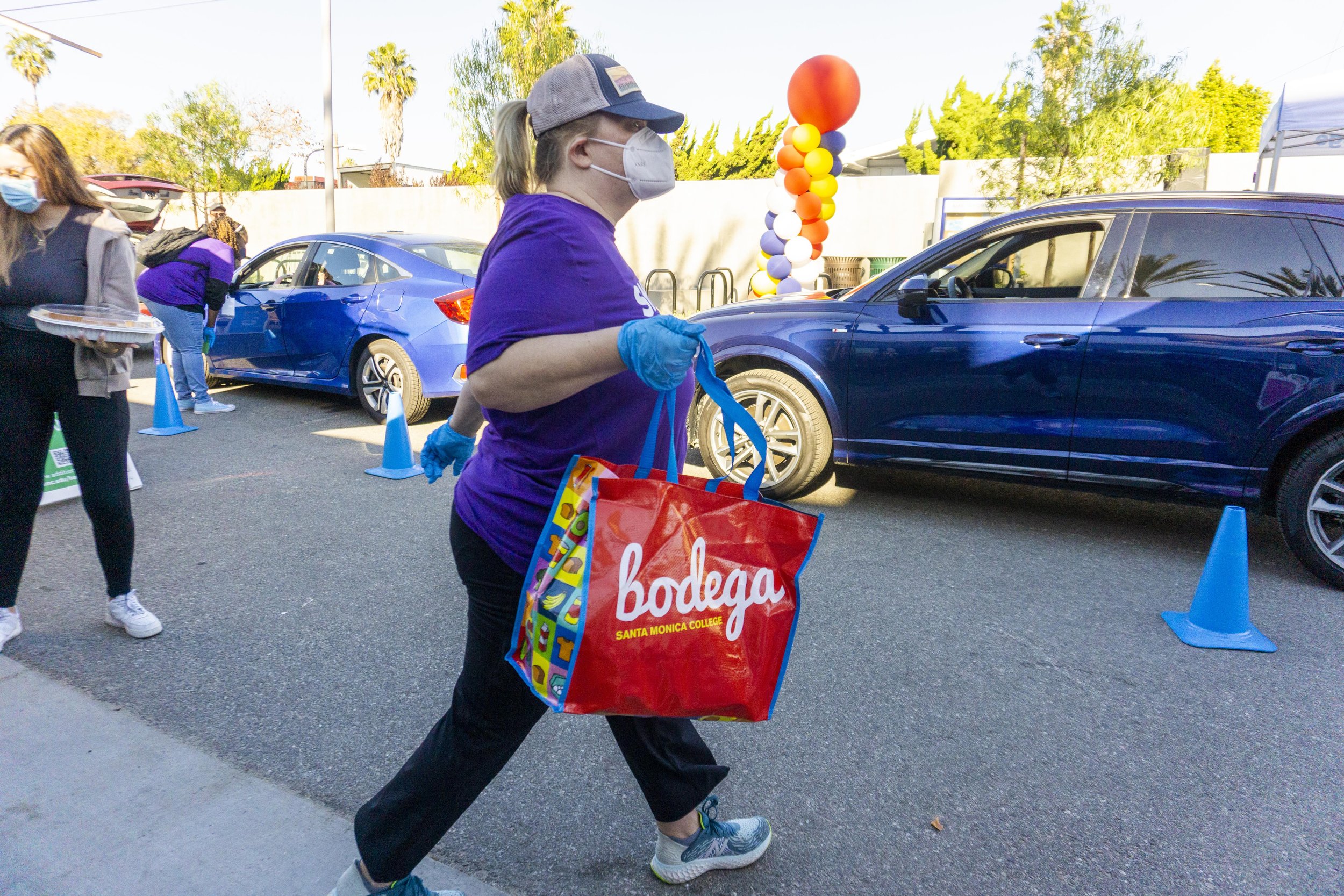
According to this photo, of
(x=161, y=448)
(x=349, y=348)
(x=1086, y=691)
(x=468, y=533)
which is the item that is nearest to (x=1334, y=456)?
(x=1086, y=691)

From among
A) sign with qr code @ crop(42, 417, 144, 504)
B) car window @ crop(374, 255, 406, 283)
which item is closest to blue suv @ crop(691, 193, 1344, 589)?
car window @ crop(374, 255, 406, 283)

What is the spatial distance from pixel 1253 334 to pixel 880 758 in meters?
3.00

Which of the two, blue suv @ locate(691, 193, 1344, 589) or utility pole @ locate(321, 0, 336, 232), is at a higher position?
utility pole @ locate(321, 0, 336, 232)

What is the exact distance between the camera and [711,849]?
2.11 m

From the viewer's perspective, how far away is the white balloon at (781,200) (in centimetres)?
1227

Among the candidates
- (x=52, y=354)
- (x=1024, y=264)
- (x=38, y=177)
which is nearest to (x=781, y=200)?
(x=1024, y=264)

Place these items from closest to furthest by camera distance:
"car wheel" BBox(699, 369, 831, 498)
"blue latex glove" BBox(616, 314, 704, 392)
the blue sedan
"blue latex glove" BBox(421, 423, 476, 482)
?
"blue latex glove" BBox(616, 314, 704, 392)
"blue latex glove" BBox(421, 423, 476, 482)
"car wheel" BBox(699, 369, 831, 498)
the blue sedan

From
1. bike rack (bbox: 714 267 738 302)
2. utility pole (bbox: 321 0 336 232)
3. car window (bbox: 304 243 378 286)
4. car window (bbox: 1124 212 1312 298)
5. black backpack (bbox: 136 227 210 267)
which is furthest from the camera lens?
utility pole (bbox: 321 0 336 232)

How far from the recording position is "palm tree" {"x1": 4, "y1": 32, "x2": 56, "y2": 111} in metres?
45.9

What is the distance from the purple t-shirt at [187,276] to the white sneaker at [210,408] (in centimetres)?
94

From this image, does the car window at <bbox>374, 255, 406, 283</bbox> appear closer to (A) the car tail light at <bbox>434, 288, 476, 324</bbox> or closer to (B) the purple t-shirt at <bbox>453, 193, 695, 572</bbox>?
(A) the car tail light at <bbox>434, 288, 476, 324</bbox>

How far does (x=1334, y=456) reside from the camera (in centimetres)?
401

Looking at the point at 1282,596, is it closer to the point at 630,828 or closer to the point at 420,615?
the point at 630,828

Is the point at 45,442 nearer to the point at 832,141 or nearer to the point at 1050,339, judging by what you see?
the point at 1050,339
